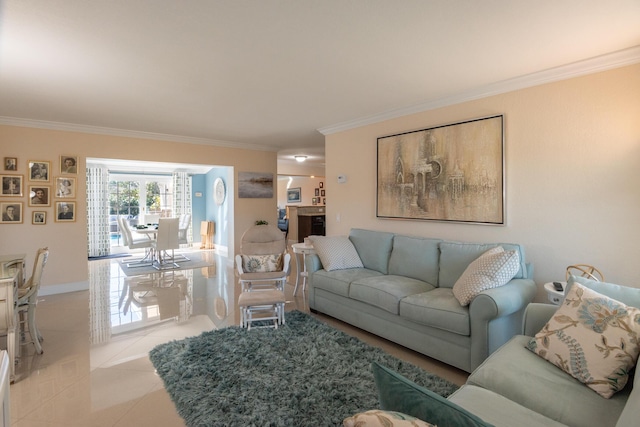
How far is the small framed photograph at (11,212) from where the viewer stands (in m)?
4.66

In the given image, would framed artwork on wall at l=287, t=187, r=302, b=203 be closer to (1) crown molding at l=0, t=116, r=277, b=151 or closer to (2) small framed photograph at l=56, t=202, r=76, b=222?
(1) crown molding at l=0, t=116, r=277, b=151

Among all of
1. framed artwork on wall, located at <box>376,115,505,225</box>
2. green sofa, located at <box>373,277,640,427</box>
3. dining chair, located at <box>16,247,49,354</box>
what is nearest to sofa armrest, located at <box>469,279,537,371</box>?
green sofa, located at <box>373,277,640,427</box>

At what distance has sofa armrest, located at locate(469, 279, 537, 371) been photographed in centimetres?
242

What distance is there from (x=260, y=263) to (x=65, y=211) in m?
3.40

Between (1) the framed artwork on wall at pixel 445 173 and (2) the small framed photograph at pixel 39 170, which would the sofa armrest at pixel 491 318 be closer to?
(1) the framed artwork on wall at pixel 445 173

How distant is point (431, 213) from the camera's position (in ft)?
13.0

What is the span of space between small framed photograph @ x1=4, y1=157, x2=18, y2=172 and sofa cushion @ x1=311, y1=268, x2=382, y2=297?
4552mm

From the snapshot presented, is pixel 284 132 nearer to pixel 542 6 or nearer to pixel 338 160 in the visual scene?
pixel 338 160

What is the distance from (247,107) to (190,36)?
1806 mm

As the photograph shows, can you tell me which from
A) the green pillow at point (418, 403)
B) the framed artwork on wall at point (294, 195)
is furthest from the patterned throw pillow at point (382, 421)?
the framed artwork on wall at point (294, 195)

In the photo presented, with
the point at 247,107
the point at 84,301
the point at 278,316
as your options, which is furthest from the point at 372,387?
the point at 84,301

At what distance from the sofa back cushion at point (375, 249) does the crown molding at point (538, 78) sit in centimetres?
160

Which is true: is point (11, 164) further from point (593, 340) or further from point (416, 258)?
point (593, 340)

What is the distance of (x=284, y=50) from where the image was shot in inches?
101
